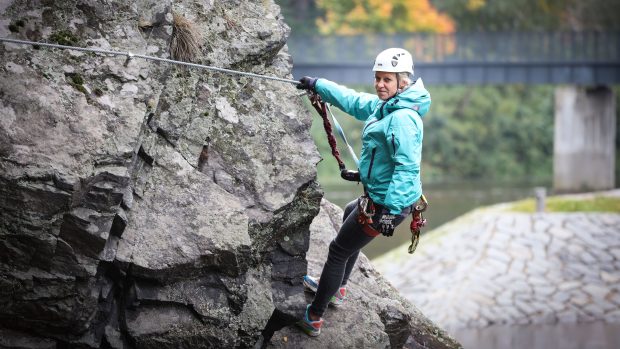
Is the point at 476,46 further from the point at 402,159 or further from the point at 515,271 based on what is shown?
the point at 402,159

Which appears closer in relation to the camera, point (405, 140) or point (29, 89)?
point (29, 89)

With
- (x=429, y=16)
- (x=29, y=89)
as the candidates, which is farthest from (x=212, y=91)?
(x=429, y=16)

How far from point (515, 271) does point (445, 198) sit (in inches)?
755

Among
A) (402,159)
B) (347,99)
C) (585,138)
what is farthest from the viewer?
(585,138)

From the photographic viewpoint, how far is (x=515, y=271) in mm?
22359

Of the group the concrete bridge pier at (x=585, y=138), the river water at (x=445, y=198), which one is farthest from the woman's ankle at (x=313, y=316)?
the concrete bridge pier at (x=585, y=138)

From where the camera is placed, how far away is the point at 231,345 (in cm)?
777

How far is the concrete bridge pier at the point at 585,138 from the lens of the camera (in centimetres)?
4291

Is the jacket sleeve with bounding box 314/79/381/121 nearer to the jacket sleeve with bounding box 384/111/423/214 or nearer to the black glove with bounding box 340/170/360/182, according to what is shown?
the black glove with bounding box 340/170/360/182

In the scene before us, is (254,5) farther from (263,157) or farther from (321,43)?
(321,43)

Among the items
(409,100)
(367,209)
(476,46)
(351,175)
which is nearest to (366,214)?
(367,209)

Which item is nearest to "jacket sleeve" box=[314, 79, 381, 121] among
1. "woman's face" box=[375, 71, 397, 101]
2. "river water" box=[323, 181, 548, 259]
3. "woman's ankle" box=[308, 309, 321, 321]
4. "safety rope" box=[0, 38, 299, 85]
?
"safety rope" box=[0, 38, 299, 85]

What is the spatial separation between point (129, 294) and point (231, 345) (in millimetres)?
925

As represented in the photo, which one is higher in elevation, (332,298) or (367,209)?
(367,209)
